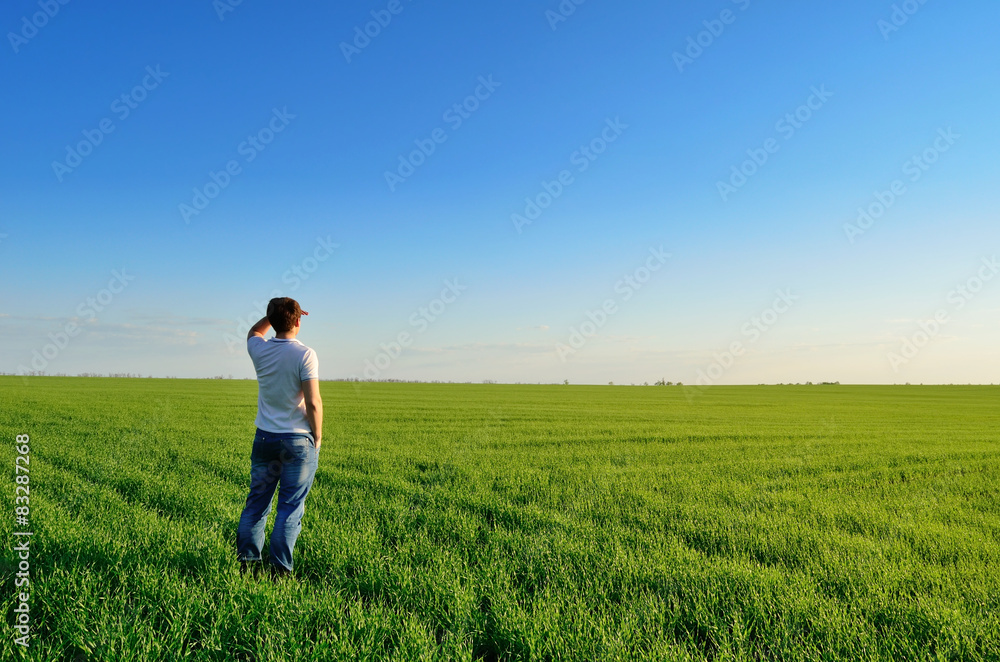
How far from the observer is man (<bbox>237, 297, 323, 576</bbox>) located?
5.05 meters

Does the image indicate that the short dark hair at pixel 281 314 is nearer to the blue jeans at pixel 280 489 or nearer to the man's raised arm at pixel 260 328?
the man's raised arm at pixel 260 328

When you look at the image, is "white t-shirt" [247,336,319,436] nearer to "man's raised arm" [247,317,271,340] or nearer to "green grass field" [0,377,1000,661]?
"man's raised arm" [247,317,271,340]

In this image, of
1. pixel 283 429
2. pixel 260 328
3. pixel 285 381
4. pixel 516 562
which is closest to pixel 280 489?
pixel 283 429

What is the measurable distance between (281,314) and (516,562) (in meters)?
3.38

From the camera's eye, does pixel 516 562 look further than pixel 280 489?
Yes

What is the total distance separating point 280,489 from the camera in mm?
5129

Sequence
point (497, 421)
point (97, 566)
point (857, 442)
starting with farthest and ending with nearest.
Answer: point (497, 421)
point (857, 442)
point (97, 566)

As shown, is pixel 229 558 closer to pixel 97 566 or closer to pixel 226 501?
pixel 97 566

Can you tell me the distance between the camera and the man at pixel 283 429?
16.6 feet

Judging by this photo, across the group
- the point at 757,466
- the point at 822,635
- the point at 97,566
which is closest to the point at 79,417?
the point at 97,566

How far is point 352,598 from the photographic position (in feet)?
15.4

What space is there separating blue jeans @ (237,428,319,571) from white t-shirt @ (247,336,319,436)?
0.11 m

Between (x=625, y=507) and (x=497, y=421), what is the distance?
15.4 m

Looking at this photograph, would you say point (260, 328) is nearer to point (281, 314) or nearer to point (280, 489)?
point (281, 314)
